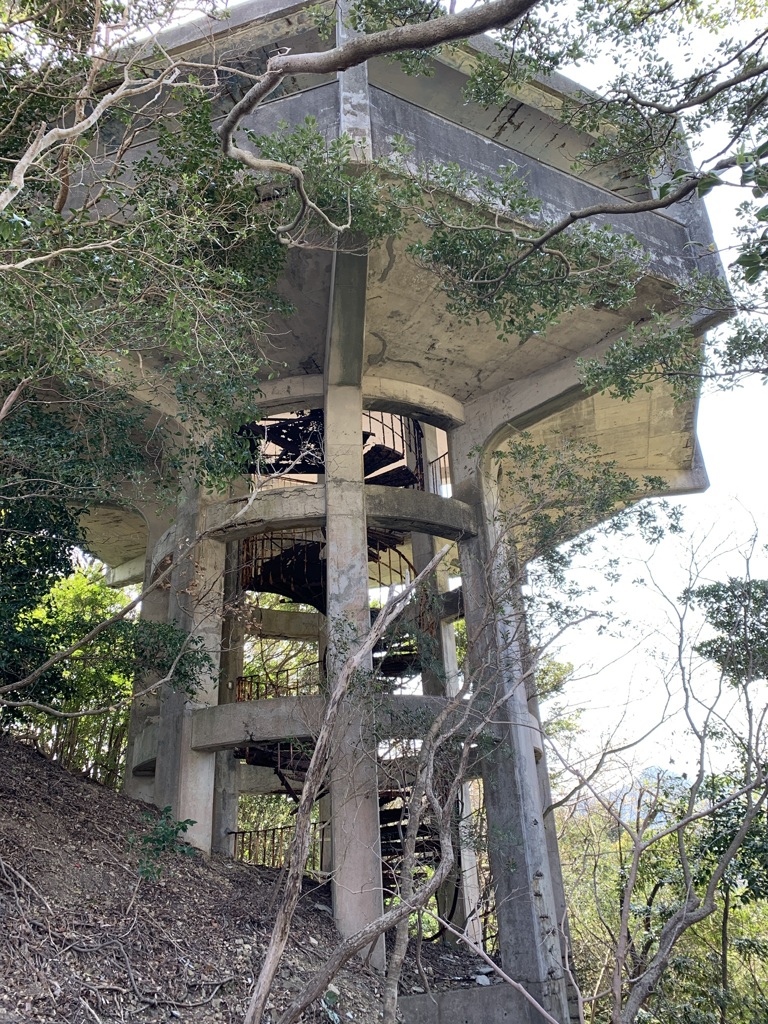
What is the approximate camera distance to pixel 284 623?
1612 centimetres

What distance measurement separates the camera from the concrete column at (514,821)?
10.1 m

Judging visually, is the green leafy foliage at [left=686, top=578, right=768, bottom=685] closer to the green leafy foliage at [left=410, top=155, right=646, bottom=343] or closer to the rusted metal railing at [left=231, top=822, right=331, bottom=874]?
the green leafy foliage at [left=410, top=155, right=646, bottom=343]

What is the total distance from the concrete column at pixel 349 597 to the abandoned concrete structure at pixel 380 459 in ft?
0.08

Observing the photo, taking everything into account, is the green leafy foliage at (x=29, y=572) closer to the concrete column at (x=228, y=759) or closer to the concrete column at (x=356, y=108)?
the concrete column at (x=228, y=759)

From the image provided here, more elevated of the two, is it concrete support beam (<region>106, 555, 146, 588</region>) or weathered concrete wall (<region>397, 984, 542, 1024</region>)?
concrete support beam (<region>106, 555, 146, 588</region>)

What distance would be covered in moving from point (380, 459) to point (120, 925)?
9.24m

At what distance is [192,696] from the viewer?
1011 cm

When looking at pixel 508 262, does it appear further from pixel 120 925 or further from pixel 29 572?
pixel 120 925

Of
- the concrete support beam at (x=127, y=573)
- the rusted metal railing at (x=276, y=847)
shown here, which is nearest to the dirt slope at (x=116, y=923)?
the rusted metal railing at (x=276, y=847)

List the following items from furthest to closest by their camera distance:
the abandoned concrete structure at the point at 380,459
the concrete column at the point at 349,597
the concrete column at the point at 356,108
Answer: the abandoned concrete structure at the point at 380,459
the concrete column at the point at 349,597
the concrete column at the point at 356,108

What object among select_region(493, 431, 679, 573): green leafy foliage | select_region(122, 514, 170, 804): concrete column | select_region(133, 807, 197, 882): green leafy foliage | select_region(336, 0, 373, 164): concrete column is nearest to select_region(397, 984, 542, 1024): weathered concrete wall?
select_region(133, 807, 197, 882): green leafy foliage

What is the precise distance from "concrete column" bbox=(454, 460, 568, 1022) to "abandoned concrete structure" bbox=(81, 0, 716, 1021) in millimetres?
30

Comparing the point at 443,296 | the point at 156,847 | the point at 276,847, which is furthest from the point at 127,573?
the point at 156,847

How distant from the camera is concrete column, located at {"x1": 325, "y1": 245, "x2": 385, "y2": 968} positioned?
9.45 metres
